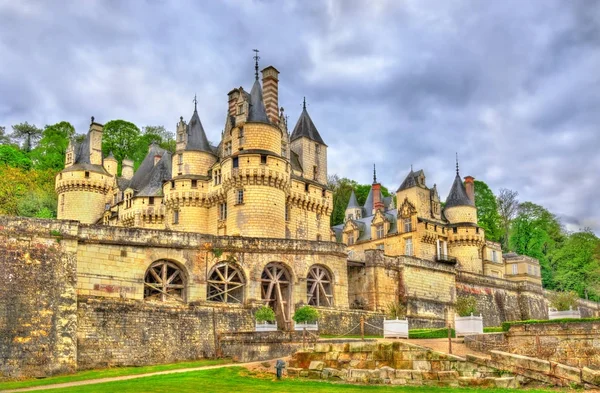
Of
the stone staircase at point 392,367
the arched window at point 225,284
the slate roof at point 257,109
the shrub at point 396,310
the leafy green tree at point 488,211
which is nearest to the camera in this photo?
the stone staircase at point 392,367

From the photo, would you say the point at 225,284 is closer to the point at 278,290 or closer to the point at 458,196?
the point at 278,290

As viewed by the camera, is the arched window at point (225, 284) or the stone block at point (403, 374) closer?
the stone block at point (403, 374)

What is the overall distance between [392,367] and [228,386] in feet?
17.3

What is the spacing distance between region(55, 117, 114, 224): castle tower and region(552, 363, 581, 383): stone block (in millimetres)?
45007

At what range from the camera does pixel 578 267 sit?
6481 centimetres

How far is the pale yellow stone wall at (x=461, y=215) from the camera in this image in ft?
187

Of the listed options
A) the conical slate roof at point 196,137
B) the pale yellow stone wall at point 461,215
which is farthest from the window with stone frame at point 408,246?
the conical slate roof at point 196,137

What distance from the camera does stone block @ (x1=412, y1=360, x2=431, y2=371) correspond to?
2064 centimetres

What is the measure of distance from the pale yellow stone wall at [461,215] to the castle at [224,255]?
0.12 meters

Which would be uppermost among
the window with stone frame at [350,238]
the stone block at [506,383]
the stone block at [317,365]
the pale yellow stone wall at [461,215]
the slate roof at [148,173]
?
the slate roof at [148,173]

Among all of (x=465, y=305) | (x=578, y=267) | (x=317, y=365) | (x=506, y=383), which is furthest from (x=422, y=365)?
(x=578, y=267)

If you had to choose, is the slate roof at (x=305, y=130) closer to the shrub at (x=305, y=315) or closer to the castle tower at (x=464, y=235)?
the castle tower at (x=464, y=235)

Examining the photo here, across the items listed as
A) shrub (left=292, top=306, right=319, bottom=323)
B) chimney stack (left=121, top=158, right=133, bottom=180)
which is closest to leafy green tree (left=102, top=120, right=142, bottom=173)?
chimney stack (left=121, top=158, right=133, bottom=180)

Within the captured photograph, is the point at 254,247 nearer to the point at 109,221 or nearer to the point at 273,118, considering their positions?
the point at 273,118
